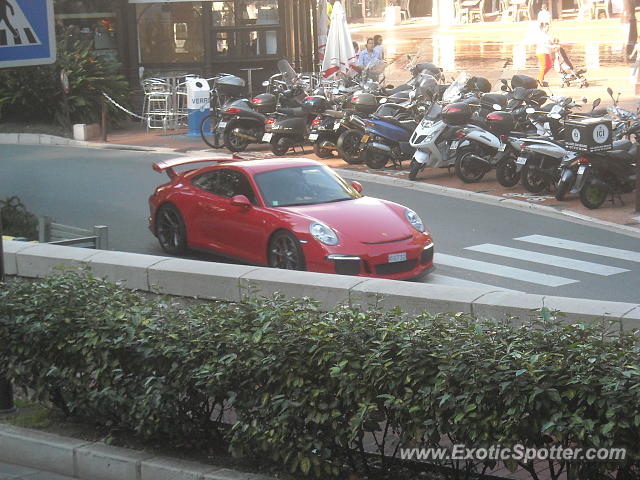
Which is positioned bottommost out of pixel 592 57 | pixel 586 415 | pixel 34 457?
pixel 34 457

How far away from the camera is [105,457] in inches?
246

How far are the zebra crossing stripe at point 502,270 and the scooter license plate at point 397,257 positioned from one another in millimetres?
1695

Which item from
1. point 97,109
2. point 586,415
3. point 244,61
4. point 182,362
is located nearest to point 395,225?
point 182,362

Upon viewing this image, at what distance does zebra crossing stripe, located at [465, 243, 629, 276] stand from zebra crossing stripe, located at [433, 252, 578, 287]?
575mm

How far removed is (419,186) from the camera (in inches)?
784

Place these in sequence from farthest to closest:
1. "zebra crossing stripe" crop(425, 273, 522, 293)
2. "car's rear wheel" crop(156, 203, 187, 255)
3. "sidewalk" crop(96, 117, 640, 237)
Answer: "sidewalk" crop(96, 117, 640, 237), "car's rear wheel" crop(156, 203, 187, 255), "zebra crossing stripe" crop(425, 273, 522, 293)

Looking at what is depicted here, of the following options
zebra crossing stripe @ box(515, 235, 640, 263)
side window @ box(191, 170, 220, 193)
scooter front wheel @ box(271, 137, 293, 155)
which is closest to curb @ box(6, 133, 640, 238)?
zebra crossing stripe @ box(515, 235, 640, 263)

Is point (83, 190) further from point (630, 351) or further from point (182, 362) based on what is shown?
point (630, 351)

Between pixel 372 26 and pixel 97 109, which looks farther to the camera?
pixel 372 26

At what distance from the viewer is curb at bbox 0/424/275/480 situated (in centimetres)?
594

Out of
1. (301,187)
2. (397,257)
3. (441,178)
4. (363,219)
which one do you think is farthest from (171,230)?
(441,178)

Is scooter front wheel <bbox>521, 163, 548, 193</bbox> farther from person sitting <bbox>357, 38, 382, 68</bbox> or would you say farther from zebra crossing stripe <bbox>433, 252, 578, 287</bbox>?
person sitting <bbox>357, 38, 382, 68</bbox>

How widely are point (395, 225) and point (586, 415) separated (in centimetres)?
802

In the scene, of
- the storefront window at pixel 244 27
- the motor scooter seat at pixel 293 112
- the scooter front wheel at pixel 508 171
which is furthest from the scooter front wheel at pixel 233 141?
the storefront window at pixel 244 27
